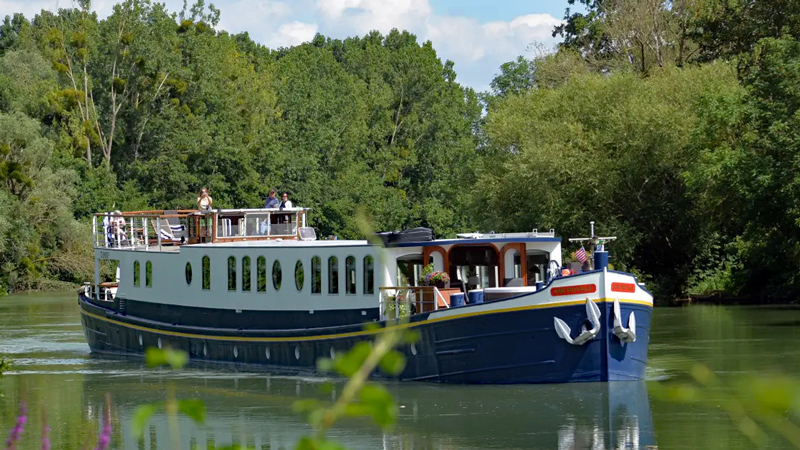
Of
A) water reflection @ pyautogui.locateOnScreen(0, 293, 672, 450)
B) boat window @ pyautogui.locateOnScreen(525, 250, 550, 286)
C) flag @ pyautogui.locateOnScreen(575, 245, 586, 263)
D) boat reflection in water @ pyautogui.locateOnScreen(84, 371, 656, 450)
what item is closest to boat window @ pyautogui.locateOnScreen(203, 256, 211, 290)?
water reflection @ pyautogui.locateOnScreen(0, 293, 672, 450)

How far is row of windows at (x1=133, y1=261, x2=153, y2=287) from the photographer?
28.6 metres

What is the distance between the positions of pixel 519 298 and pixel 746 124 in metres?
24.2

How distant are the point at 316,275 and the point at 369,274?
1424 mm

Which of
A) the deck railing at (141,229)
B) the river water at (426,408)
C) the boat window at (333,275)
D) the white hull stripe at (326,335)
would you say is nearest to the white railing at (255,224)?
the deck railing at (141,229)

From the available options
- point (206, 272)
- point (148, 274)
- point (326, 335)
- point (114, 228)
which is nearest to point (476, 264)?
point (326, 335)

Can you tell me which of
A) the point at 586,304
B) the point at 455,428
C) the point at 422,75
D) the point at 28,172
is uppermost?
the point at 422,75

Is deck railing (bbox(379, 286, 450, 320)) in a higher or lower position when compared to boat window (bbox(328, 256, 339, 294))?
lower

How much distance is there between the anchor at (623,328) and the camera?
789 inches

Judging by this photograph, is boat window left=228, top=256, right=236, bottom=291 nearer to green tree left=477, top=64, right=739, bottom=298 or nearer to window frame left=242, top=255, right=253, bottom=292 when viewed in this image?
window frame left=242, top=255, right=253, bottom=292

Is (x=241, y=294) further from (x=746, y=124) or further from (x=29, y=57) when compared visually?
(x=29, y=57)

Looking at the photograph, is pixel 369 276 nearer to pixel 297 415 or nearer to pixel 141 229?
pixel 297 415

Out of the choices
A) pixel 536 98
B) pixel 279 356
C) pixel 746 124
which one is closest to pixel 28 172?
pixel 536 98

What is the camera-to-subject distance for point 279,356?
81.8 feet

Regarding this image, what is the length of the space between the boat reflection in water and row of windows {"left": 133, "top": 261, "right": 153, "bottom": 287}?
20.0 feet
